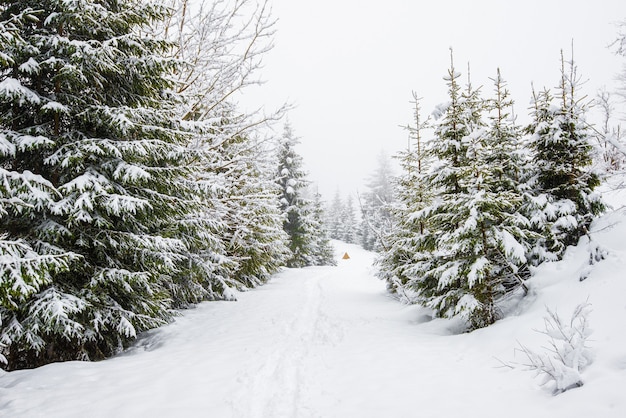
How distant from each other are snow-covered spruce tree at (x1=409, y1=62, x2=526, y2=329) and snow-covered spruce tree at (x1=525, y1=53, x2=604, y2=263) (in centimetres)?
57

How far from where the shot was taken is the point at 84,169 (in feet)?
20.2

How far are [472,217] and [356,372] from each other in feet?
12.8

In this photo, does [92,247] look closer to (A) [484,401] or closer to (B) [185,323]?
(B) [185,323]

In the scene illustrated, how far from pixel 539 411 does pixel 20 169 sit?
927cm

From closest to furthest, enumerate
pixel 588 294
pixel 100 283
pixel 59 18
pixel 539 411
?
pixel 539 411 → pixel 588 294 → pixel 59 18 → pixel 100 283

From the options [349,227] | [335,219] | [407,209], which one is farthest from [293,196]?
[335,219]

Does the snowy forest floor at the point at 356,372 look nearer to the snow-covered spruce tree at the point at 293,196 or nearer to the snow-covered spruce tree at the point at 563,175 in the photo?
the snow-covered spruce tree at the point at 563,175

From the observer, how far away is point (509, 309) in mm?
7441

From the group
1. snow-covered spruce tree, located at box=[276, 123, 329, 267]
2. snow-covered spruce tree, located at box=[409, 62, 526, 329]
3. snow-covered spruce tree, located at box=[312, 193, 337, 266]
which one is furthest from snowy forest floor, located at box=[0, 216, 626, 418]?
snow-covered spruce tree, located at box=[312, 193, 337, 266]

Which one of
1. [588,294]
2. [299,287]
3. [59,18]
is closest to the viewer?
[588,294]

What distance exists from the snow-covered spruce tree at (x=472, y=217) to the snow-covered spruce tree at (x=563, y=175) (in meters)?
0.57

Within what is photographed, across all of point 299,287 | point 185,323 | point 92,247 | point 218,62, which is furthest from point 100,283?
point 299,287

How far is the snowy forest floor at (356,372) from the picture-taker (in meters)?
4.16

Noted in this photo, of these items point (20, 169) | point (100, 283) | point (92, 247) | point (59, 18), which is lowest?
point (100, 283)
